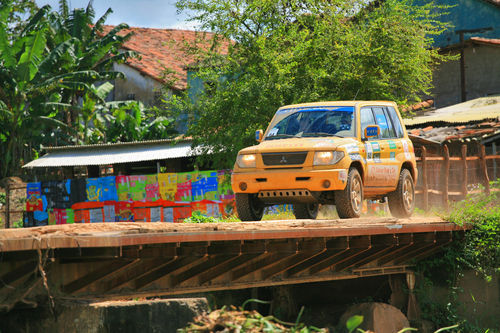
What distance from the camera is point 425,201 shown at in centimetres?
2084

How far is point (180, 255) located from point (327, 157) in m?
3.08

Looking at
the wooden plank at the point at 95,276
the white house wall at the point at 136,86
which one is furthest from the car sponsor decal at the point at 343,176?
the white house wall at the point at 136,86

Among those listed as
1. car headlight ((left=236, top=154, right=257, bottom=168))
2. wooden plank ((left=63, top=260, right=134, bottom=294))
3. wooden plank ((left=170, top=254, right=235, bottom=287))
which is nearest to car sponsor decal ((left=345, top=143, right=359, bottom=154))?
car headlight ((left=236, top=154, right=257, bottom=168))

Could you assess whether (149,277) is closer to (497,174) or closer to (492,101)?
(497,174)

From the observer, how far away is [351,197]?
1250 cm

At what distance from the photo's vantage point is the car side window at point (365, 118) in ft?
43.7

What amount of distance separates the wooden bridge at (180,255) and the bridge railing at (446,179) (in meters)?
4.46

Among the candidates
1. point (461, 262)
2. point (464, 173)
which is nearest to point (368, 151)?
point (461, 262)

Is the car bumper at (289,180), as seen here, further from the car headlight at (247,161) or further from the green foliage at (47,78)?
the green foliage at (47,78)

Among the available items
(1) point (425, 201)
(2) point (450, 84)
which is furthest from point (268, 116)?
(2) point (450, 84)

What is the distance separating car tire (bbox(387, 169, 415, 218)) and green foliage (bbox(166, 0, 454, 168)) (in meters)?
7.20

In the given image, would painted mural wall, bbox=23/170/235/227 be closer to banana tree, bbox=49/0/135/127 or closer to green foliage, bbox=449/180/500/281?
banana tree, bbox=49/0/135/127

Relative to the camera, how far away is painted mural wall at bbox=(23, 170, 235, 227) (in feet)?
86.9

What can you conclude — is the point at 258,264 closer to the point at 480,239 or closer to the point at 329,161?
the point at 329,161
